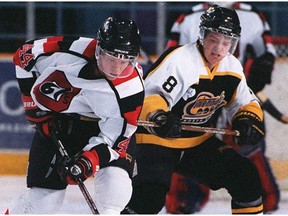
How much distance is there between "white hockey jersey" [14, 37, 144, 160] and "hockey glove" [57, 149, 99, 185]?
10 cm

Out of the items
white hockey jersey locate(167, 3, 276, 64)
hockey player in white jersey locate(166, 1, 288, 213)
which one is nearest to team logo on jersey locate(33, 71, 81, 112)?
hockey player in white jersey locate(166, 1, 288, 213)

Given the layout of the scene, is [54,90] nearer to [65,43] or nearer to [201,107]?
[65,43]

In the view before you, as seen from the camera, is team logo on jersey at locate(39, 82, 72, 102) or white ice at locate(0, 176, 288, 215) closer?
team logo on jersey at locate(39, 82, 72, 102)

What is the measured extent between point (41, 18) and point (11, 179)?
1.15 metres

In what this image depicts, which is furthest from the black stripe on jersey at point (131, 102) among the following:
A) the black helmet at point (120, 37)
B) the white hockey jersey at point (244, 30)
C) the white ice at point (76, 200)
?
the white hockey jersey at point (244, 30)

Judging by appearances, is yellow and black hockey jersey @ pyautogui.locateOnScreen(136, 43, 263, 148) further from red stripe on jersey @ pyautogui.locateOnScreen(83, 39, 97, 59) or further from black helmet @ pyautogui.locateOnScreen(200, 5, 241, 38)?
red stripe on jersey @ pyautogui.locateOnScreen(83, 39, 97, 59)

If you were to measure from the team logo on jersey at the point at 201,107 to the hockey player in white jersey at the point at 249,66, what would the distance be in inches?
53.3

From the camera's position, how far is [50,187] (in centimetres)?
376

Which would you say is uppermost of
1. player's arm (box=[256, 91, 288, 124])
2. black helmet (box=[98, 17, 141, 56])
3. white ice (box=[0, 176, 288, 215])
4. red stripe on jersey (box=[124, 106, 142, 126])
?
black helmet (box=[98, 17, 141, 56])

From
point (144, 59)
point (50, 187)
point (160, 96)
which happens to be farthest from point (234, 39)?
point (144, 59)

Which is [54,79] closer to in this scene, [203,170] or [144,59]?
[203,170]

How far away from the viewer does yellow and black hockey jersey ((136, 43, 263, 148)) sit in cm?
391

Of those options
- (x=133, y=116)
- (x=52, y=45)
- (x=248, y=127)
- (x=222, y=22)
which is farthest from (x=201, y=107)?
(x=52, y=45)

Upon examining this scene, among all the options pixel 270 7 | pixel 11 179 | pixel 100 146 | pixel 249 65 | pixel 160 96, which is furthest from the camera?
pixel 270 7
